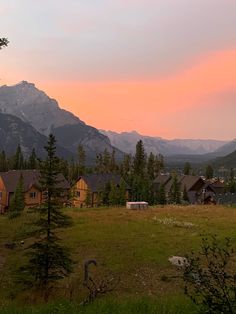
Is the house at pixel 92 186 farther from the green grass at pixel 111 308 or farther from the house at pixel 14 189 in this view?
the green grass at pixel 111 308

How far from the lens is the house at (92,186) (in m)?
87.2

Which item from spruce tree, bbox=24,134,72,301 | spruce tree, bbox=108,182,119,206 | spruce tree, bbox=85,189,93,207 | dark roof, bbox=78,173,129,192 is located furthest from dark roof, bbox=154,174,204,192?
spruce tree, bbox=24,134,72,301

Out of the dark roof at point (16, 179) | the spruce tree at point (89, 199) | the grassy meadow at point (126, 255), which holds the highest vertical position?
the dark roof at point (16, 179)

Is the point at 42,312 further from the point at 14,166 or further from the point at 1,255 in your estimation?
the point at 14,166

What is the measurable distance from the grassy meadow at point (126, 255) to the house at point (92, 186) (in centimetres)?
3942

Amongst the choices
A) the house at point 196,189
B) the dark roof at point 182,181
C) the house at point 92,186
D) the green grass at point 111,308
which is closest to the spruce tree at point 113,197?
the house at point 92,186

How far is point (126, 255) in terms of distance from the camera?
26047mm

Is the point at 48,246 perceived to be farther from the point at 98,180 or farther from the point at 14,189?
the point at 98,180

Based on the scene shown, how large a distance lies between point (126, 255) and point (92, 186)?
210 feet

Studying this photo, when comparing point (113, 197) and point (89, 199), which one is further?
point (89, 199)

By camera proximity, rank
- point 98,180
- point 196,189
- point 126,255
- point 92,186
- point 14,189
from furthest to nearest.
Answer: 1. point 196,189
2. point 98,180
3. point 92,186
4. point 14,189
5. point 126,255

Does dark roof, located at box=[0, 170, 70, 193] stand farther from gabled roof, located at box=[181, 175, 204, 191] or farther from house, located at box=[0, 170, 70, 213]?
gabled roof, located at box=[181, 175, 204, 191]

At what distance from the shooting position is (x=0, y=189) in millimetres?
83812

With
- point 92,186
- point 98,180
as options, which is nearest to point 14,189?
point 92,186
